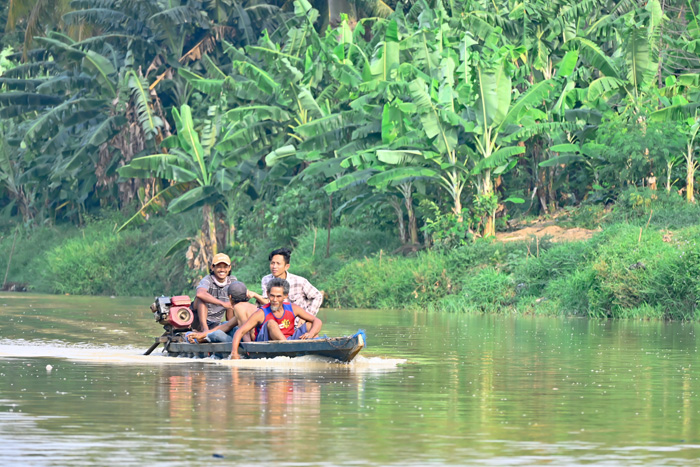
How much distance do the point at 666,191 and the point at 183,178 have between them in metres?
13.4

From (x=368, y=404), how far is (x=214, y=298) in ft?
20.3

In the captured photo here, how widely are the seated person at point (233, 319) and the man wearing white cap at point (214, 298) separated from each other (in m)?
0.23

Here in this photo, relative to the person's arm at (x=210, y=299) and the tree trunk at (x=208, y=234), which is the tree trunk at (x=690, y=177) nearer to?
the tree trunk at (x=208, y=234)

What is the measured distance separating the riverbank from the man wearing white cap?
37.8 feet

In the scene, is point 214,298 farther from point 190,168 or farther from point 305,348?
point 190,168

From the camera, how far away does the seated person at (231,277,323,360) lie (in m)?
15.8

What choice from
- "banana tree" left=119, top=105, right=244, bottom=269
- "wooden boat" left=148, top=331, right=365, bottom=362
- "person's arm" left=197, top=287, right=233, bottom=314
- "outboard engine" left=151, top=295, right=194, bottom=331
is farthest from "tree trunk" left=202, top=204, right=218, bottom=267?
"wooden boat" left=148, top=331, right=365, bottom=362

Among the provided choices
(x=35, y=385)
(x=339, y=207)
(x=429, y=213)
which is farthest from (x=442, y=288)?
(x=35, y=385)

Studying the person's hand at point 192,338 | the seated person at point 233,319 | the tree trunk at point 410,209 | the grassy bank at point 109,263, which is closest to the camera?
the seated person at point 233,319

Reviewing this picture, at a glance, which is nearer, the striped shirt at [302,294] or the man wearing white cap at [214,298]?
the striped shirt at [302,294]

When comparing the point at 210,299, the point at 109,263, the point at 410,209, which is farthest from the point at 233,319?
the point at 109,263

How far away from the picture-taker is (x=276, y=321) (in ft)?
52.2

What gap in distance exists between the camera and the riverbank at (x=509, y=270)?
1063 inches

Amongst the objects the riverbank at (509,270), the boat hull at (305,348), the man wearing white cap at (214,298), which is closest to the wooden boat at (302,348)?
the boat hull at (305,348)
